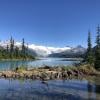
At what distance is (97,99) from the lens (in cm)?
2503

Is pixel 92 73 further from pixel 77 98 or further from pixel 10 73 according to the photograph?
pixel 77 98

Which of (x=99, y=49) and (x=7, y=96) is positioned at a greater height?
(x=99, y=49)

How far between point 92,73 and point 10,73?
52.8ft

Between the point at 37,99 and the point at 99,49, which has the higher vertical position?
the point at 99,49

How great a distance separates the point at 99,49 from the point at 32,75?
27.6 meters

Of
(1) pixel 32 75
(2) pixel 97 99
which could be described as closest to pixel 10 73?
(1) pixel 32 75

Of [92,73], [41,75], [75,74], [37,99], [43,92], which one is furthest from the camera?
[92,73]

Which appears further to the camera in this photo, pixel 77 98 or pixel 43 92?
pixel 43 92

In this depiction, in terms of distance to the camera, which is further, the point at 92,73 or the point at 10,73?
the point at 92,73

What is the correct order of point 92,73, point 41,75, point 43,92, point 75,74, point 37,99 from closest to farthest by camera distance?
1. point 37,99
2. point 43,92
3. point 41,75
4. point 75,74
5. point 92,73

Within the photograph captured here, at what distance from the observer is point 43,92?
28469 mm

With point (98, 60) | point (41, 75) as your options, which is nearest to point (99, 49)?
point (98, 60)

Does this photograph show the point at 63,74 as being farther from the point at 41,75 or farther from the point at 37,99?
the point at 37,99

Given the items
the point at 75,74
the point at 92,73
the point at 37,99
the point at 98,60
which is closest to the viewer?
the point at 37,99
